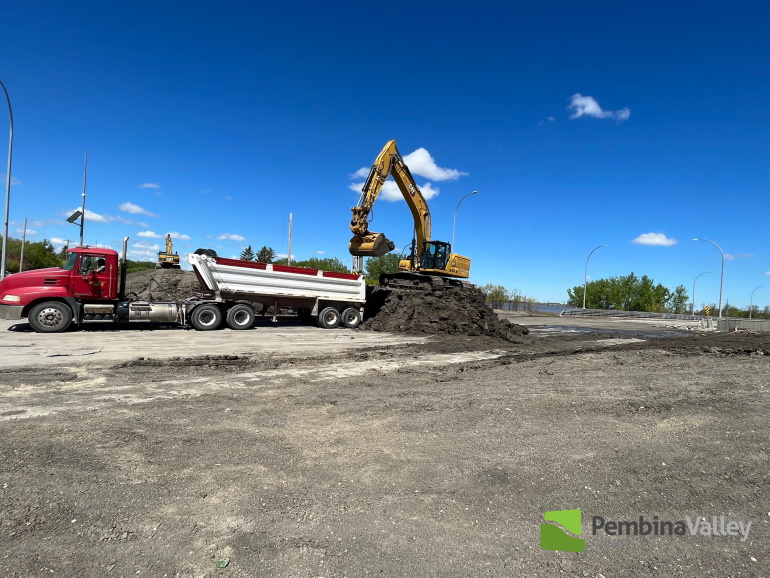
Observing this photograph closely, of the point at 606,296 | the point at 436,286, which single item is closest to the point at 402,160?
the point at 436,286

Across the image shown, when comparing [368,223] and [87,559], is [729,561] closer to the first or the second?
[87,559]

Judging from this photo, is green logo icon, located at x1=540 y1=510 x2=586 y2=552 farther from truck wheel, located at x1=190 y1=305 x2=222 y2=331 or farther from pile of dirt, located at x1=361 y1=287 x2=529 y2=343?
truck wheel, located at x1=190 y1=305 x2=222 y2=331

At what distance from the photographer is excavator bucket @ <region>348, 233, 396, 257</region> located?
1709 centimetres

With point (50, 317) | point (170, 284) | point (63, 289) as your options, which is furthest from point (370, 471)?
point (170, 284)

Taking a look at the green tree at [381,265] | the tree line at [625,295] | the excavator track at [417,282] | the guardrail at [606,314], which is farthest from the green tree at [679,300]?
the excavator track at [417,282]

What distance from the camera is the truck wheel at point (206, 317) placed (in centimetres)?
1554

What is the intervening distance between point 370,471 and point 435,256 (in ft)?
53.4

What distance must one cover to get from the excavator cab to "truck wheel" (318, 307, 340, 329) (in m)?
4.55

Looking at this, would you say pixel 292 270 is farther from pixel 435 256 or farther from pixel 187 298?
pixel 435 256

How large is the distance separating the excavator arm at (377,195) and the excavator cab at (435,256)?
0.74 meters

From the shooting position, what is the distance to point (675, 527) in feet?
10.7

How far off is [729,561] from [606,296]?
86512 millimetres

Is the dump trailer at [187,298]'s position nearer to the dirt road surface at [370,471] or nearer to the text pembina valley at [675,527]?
the dirt road surface at [370,471]

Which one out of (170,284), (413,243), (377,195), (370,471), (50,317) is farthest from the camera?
(170,284)
